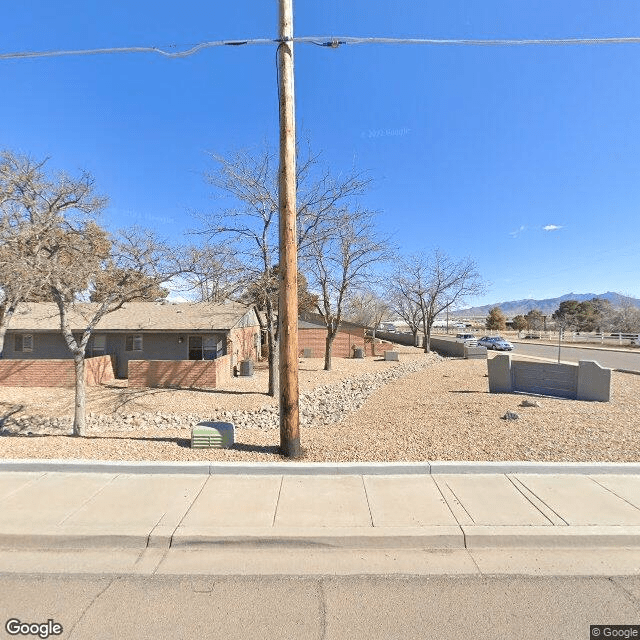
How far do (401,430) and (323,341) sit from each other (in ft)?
70.0

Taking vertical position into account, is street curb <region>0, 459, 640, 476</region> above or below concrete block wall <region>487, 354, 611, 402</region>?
below

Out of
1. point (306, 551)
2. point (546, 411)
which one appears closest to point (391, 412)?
point (546, 411)

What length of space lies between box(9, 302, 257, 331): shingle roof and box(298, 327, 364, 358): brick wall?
8.39 meters

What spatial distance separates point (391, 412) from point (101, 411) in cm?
1020

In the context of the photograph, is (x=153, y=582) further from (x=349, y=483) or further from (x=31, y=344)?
(x=31, y=344)

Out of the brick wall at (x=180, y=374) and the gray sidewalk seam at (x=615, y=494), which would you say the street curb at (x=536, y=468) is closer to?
the gray sidewalk seam at (x=615, y=494)

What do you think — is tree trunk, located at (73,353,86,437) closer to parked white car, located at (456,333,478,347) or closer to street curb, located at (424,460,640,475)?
street curb, located at (424,460,640,475)

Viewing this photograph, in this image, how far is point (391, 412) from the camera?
34.4 feet

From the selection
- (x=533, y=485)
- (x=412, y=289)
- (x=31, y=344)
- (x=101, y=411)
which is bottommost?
(x=101, y=411)

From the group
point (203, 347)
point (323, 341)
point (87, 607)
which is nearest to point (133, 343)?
point (203, 347)

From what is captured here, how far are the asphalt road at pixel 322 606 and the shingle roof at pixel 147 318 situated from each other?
611 inches

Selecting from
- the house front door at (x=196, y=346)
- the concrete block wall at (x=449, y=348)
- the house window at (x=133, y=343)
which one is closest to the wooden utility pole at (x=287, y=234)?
the house front door at (x=196, y=346)

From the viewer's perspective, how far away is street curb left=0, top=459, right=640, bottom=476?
5199mm

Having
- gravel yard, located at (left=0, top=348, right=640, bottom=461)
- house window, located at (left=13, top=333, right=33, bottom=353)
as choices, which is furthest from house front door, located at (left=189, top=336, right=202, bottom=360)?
house window, located at (left=13, top=333, right=33, bottom=353)
